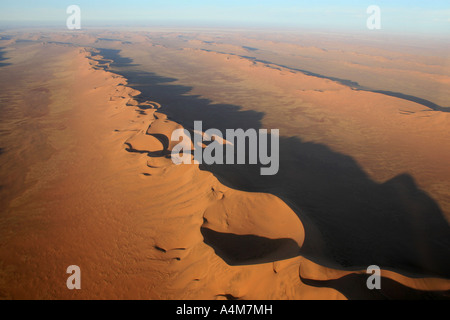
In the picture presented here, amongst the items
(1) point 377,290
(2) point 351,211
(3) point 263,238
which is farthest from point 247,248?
(2) point 351,211

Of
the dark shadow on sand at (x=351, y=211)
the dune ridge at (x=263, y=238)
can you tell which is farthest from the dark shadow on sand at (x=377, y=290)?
the dark shadow on sand at (x=351, y=211)

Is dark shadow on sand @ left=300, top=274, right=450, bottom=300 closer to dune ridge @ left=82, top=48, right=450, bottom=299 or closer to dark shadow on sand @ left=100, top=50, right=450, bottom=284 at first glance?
dune ridge @ left=82, top=48, right=450, bottom=299

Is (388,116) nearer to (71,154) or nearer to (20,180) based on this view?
(71,154)

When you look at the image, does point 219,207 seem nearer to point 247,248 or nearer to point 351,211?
point 247,248

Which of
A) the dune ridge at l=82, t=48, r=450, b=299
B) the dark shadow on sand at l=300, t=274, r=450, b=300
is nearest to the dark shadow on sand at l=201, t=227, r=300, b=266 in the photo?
the dune ridge at l=82, t=48, r=450, b=299

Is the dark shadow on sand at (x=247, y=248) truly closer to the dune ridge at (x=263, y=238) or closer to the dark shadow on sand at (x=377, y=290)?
the dune ridge at (x=263, y=238)
